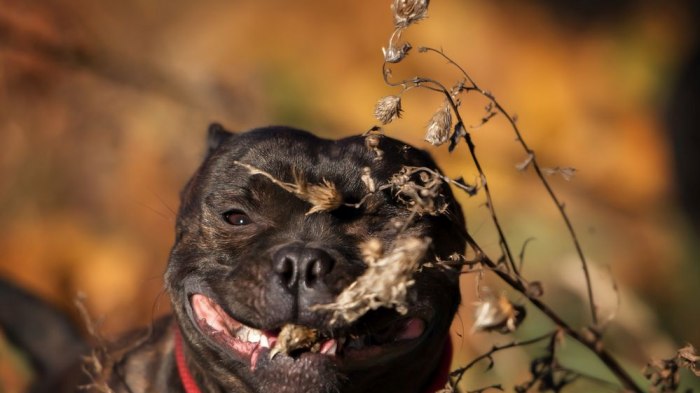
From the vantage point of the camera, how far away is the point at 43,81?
7.76 m

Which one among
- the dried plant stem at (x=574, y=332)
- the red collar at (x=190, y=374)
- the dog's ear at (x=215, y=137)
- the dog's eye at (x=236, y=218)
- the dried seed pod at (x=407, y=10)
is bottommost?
the red collar at (x=190, y=374)

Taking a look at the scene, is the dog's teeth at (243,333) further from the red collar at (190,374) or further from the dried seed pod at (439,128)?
the dried seed pod at (439,128)

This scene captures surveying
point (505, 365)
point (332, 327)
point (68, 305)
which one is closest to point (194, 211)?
point (332, 327)

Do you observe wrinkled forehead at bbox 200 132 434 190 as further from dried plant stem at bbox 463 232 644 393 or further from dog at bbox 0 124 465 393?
dried plant stem at bbox 463 232 644 393

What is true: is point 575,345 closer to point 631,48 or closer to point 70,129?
point 631,48

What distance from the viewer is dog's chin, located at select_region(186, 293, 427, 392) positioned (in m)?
3.33

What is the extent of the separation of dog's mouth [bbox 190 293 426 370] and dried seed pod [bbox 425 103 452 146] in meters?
0.70

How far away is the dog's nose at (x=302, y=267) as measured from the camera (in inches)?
129

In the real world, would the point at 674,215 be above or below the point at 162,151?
above

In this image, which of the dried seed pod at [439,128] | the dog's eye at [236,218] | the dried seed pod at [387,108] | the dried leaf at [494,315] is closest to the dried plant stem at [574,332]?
the dried leaf at [494,315]

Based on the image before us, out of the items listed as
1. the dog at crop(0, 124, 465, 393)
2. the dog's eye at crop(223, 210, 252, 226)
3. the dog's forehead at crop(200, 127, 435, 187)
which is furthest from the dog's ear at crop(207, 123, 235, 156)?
the dog's eye at crop(223, 210, 252, 226)

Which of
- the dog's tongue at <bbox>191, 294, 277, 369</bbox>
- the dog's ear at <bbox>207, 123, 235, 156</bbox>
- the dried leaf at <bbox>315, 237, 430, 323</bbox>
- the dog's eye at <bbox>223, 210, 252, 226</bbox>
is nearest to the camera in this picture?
the dried leaf at <bbox>315, 237, 430, 323</bbox>

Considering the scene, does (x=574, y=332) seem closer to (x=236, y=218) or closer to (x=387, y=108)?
(x=387, y=108)

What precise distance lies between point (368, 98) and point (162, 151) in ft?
4.99
